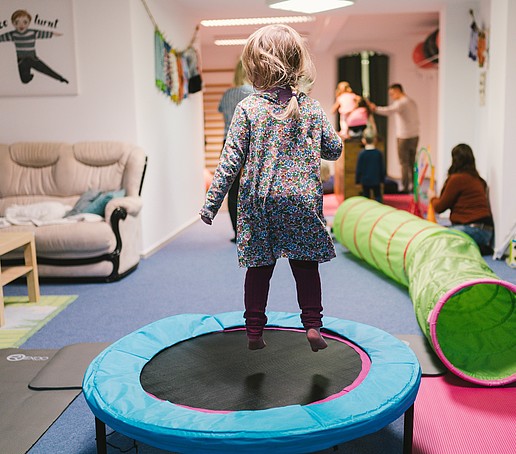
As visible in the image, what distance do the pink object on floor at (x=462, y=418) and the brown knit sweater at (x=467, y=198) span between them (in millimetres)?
2728

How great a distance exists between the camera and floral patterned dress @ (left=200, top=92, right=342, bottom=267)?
2.06m

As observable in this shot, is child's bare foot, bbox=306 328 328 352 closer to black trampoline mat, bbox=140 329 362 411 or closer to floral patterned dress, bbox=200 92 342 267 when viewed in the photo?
black trampoline mat, bbox=140 329 362 411

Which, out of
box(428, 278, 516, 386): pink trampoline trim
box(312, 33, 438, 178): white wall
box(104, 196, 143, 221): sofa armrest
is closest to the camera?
box(428, 278, 516, 386): pink trampoline trim

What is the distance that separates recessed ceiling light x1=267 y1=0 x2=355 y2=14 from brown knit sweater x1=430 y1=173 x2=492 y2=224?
199 centimetres

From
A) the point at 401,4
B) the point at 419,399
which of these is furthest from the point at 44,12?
the point at 419,399

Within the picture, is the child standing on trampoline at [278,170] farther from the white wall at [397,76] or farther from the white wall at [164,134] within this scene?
the white wall at [397,76]

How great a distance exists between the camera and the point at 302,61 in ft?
6.78

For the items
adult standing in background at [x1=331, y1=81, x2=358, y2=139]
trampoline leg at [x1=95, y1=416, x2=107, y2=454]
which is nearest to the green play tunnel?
trampoline leg at [x1=95, y1=416, x2=107, y2=454]

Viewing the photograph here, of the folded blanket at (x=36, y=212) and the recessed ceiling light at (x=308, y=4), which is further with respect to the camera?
the folded blanket at (x=36, y=212)

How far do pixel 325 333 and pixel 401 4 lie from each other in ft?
17.7

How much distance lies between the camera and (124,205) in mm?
4641

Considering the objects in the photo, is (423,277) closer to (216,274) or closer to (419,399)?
(419,399)

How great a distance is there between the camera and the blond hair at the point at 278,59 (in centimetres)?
202

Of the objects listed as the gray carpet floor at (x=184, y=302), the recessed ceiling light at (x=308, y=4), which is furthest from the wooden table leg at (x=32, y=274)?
the recessed ceiling light at (x=308, y=4)
